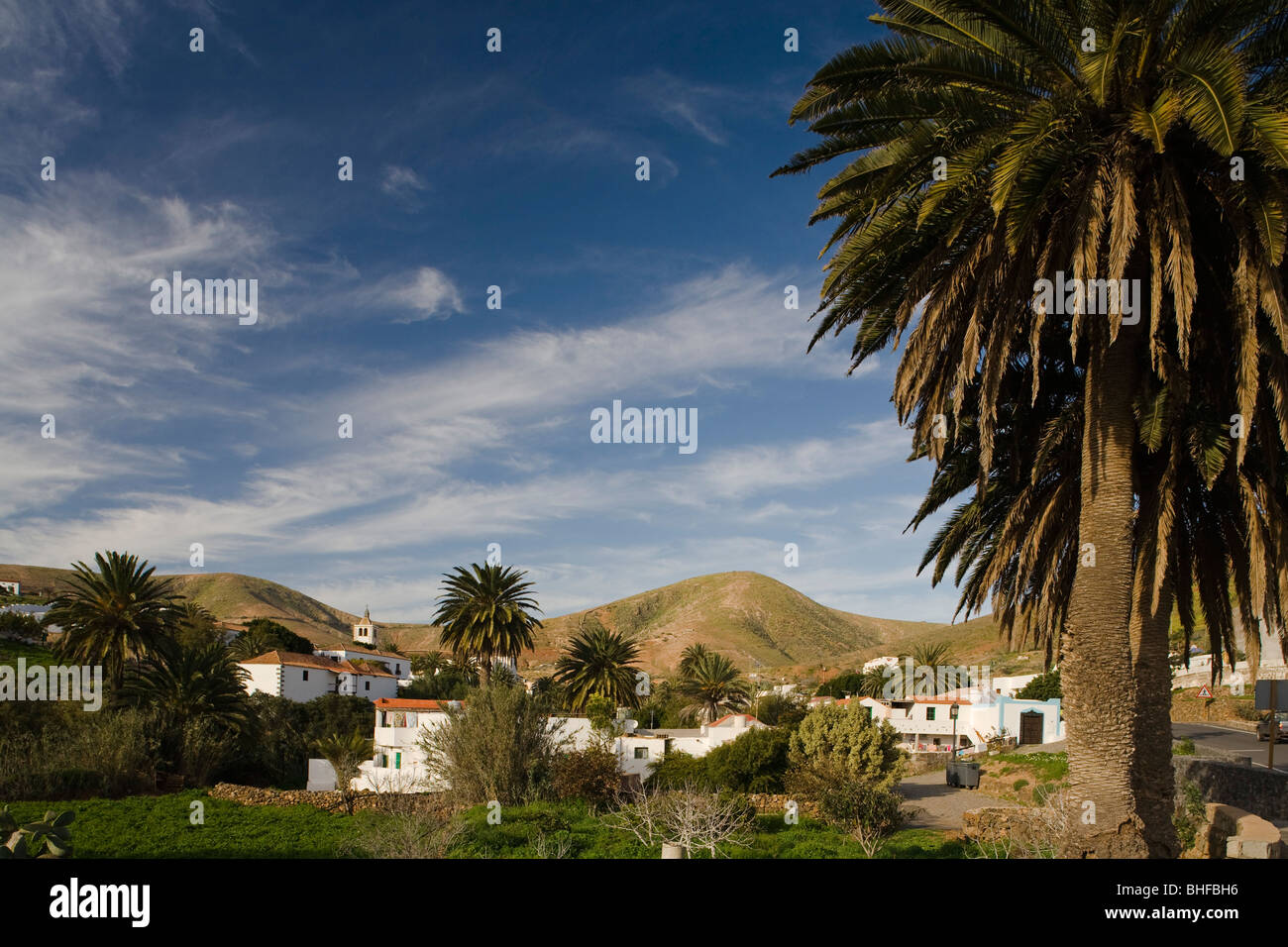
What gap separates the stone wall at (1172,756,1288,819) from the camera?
19.2 meters

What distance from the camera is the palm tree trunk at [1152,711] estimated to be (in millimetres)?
10570

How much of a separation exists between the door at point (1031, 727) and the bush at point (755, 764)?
28.7 metres

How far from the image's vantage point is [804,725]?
35688 mm

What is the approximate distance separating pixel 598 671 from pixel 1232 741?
115 ft

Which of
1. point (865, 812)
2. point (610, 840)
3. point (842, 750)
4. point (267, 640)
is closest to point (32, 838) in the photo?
point (610, 840)

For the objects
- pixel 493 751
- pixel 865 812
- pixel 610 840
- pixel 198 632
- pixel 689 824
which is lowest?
pixel 865 812

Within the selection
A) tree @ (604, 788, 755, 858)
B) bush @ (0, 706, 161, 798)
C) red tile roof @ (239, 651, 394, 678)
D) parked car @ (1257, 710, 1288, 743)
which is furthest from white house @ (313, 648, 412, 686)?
parked car @ (1257, 710, 1288, 743)

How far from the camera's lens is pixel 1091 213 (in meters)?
9.51

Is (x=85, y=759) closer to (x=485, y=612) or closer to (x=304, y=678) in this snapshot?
(x=485, y=612)

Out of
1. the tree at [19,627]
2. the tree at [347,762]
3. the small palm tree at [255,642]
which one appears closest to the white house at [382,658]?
the small palm tree at [255,642]

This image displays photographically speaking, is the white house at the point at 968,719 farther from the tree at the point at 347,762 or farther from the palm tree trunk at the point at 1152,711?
the palm tree trunk at the point at 1152,711

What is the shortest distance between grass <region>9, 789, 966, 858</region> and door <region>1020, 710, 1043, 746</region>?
1430 inches
